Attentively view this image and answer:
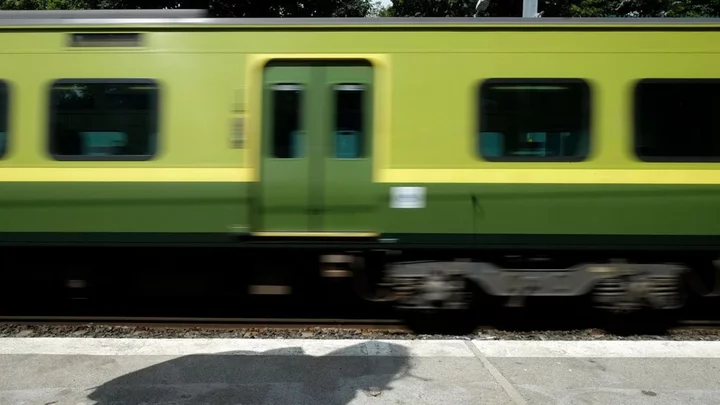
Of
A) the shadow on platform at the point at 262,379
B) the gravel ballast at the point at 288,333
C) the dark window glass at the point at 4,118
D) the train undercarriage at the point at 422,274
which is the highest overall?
the dark window glass at the point at 4,118

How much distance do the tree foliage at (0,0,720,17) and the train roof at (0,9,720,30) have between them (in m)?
10.7

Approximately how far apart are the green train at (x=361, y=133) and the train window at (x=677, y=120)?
0.01 metres

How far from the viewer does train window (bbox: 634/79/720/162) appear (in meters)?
5.16

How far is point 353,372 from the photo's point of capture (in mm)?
4242

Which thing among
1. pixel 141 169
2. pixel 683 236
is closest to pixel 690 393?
pixel 683 236

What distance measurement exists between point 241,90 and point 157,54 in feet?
2.73

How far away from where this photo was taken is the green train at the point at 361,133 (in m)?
5.14

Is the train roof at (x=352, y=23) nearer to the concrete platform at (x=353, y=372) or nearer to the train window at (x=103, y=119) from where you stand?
the train window at (x=103, y=119)

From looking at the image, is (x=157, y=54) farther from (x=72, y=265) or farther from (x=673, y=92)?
(x=673, y=92)

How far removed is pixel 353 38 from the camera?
5.23 metres

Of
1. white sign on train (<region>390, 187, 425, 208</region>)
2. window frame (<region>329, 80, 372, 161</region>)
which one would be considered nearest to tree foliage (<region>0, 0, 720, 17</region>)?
window frame (<region>329, 80, 372, 161</region>)

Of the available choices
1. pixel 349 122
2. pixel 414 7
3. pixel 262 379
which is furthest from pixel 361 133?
pixel 414 7

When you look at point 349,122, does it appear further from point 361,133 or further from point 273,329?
point 273,329

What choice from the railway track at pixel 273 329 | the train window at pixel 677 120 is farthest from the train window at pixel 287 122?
the train window at pixel 677 120
